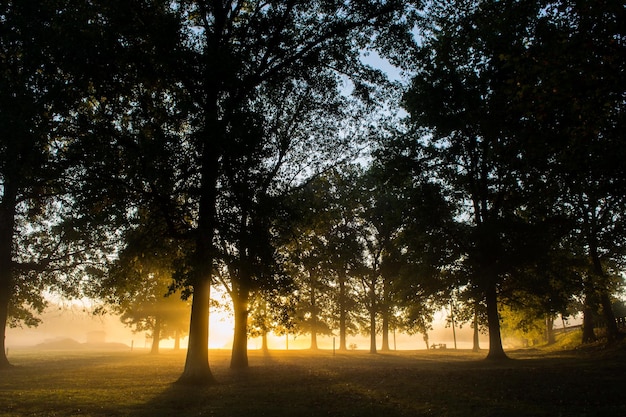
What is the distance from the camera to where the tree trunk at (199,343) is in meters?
16.7

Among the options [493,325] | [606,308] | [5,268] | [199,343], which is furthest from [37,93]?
[606,308]

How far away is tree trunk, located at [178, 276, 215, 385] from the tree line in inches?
3.1

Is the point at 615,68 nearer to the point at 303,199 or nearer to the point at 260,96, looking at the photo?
the point at 260,96

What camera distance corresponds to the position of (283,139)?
68.5 ft

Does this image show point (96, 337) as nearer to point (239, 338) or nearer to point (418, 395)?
point (239, 338)

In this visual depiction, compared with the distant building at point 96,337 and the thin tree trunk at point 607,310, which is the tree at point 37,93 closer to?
the thin tree trunk at point 607,310

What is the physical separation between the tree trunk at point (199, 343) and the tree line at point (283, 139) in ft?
0.26

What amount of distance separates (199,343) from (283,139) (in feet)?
32.5

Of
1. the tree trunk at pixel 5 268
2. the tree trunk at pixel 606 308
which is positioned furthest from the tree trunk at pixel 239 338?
the tree trunk at pixel 606 308

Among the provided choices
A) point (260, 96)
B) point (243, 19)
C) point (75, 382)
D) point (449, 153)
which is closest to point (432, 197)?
point (449, 153)

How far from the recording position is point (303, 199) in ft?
73.6

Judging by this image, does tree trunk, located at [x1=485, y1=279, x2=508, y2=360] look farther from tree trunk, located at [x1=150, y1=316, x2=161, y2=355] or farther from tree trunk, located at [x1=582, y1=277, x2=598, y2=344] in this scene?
tree trunk, located at [x1=150, y1=316, x2=161, y2=355]

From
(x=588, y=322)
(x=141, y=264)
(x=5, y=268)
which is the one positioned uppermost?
(x=5, y=268)

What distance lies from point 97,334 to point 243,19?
14049 cm
